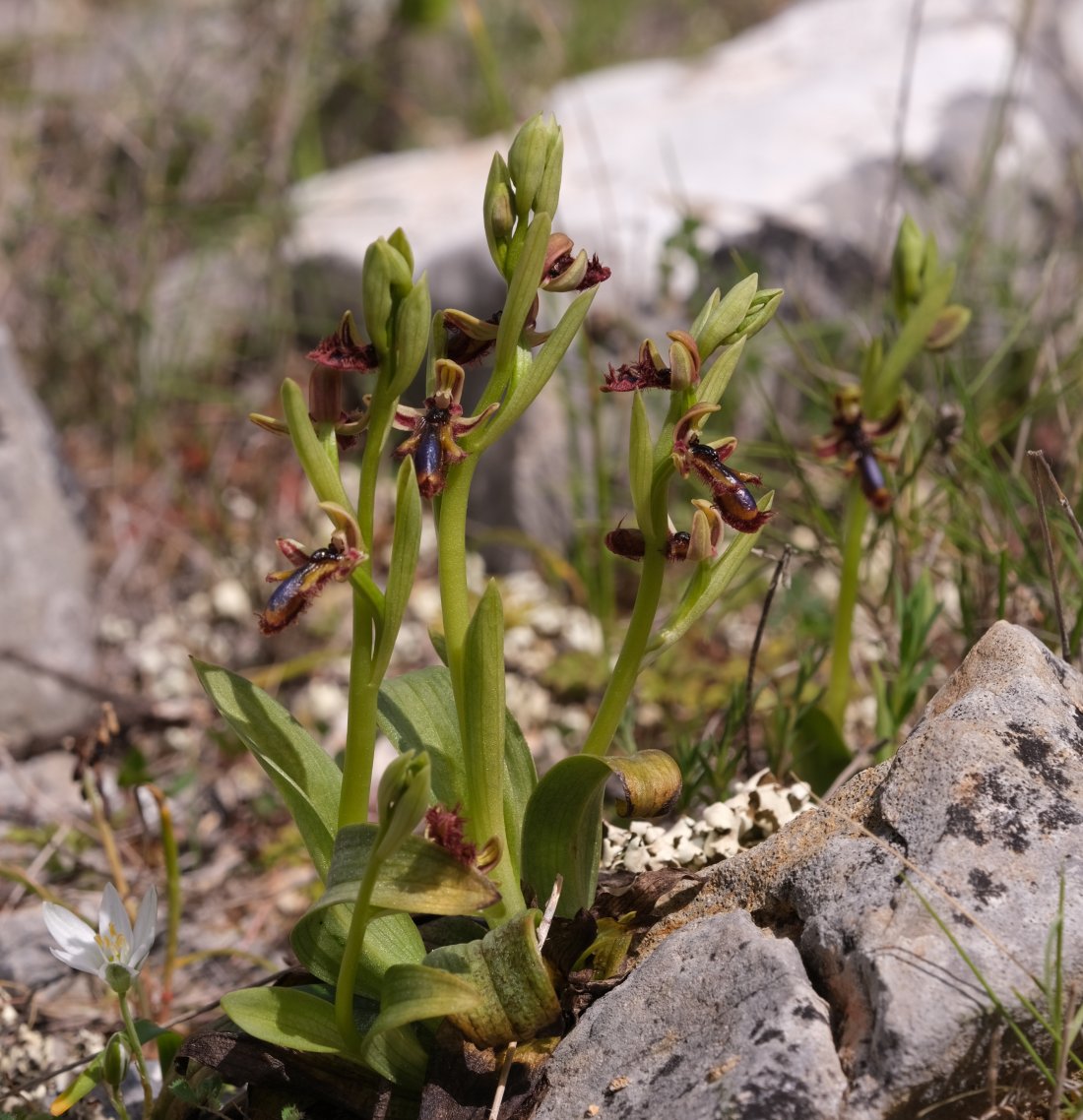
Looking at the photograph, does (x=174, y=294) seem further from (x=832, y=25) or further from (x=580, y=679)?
(x=832, y=25)

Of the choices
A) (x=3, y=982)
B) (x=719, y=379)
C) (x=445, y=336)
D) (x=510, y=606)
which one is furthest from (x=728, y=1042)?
(x=510, y=606)

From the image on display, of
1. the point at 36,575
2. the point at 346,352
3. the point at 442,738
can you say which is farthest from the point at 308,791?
the point at 36,575

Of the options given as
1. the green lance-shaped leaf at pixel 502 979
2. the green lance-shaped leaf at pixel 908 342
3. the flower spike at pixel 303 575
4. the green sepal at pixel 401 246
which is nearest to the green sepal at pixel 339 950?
the green lance-shaped leaf at pixel 502 979

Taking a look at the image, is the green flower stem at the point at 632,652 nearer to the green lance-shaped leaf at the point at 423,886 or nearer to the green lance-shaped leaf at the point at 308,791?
the green lance-shaped leaf at the point at 423,886

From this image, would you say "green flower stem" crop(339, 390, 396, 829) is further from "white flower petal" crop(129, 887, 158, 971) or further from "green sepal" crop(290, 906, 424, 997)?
"white flower petal" crop(129, 887, 158, 971)

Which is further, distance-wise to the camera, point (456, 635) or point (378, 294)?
point (456, 635)

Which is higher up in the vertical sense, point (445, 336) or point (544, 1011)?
point (445, 336)

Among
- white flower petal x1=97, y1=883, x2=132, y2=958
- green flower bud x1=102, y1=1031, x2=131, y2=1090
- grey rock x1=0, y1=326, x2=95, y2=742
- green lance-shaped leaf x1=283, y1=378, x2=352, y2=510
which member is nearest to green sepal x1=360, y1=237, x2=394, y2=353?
green lance-shaped leaf x1=283, y1=378, x2=352, y2=510

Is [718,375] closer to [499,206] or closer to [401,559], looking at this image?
[499,206]
